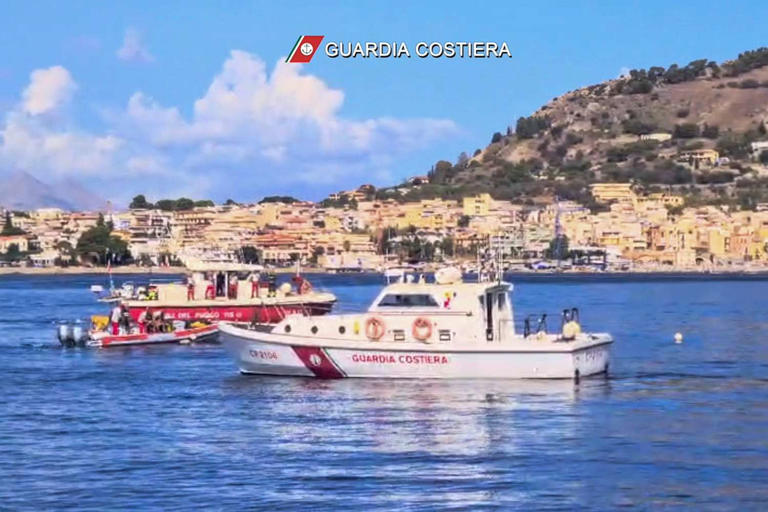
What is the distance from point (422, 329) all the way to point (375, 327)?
99 cm

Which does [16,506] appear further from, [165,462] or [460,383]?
[460,383]

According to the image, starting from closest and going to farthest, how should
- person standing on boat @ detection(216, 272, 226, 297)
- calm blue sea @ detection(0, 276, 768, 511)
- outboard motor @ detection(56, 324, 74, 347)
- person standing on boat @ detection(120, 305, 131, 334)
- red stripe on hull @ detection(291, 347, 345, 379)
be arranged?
calm blue sea @ detection(0, 276, 768, 511) < red stripe on hull @ detection(291, 347, 345, 379) < outboard motor @ detection(56, 324, 74, 347) < person standing on boat @ detection(120, 305, 131, 334) < person standing on boat @ detection(216, 272, 226, 297)

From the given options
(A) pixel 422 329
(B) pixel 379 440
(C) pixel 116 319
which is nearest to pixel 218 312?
(C) pixel 116 319

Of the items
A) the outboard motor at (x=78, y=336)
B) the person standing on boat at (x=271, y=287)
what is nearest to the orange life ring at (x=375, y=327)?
the outboard motor at (x=78, y=336)

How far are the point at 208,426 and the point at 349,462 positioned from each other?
4.87m

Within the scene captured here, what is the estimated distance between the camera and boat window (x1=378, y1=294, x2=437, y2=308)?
34.7 metres

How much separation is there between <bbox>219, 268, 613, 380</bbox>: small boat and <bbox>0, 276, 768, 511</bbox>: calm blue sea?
0.47 m

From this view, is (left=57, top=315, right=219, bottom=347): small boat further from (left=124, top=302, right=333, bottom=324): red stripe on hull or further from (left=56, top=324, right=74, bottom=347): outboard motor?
(left=124, top=302, right=333, bottom=324): red stripe on hull

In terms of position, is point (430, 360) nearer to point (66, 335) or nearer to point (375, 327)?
point (375, 327)

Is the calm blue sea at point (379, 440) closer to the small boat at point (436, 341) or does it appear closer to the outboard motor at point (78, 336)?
the small boat at point (436, 341)

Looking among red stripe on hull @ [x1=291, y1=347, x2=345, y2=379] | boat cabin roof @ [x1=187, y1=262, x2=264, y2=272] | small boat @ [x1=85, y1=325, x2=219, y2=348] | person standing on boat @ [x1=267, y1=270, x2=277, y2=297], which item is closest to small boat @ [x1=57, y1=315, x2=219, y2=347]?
small boat @ [x1=85, y1=325, x2=219, y2=348]

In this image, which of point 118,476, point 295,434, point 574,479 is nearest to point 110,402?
point 295,434

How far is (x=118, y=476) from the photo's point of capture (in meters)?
24.0

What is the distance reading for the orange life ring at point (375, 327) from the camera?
34.7 metres
